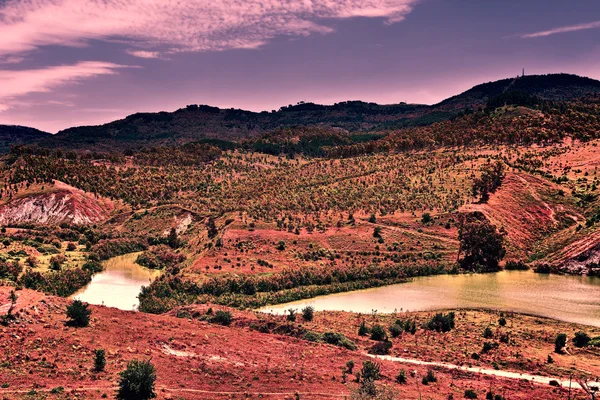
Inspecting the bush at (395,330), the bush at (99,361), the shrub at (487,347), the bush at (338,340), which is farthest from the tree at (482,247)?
the bush at (99,361)

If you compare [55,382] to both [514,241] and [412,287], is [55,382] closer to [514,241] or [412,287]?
[412,287]

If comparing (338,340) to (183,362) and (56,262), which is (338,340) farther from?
(56,262)

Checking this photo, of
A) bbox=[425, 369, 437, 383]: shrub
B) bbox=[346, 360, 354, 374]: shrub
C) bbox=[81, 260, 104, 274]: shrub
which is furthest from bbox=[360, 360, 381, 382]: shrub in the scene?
bbox=[81, 260, 104, 274]: shrub

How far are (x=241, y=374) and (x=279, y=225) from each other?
57624 millimetres

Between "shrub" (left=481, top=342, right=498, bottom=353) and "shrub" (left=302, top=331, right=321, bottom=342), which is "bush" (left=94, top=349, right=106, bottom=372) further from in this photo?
"shrub" (left=481, top=342, right=498, bottom=353)

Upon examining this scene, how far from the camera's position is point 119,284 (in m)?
74.7

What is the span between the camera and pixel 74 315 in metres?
38.3

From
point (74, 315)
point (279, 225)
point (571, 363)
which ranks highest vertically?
point (279, 225)

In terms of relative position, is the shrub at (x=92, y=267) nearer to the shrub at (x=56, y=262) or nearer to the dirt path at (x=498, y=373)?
the shrub at (x=56, y=262)

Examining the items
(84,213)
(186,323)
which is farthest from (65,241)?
(186,323)

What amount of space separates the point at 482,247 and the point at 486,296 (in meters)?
15.7

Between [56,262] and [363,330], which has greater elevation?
[56,262]

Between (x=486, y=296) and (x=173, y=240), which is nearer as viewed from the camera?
(x=486, y=296)

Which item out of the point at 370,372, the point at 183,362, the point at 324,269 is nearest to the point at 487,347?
the point at 370,372
